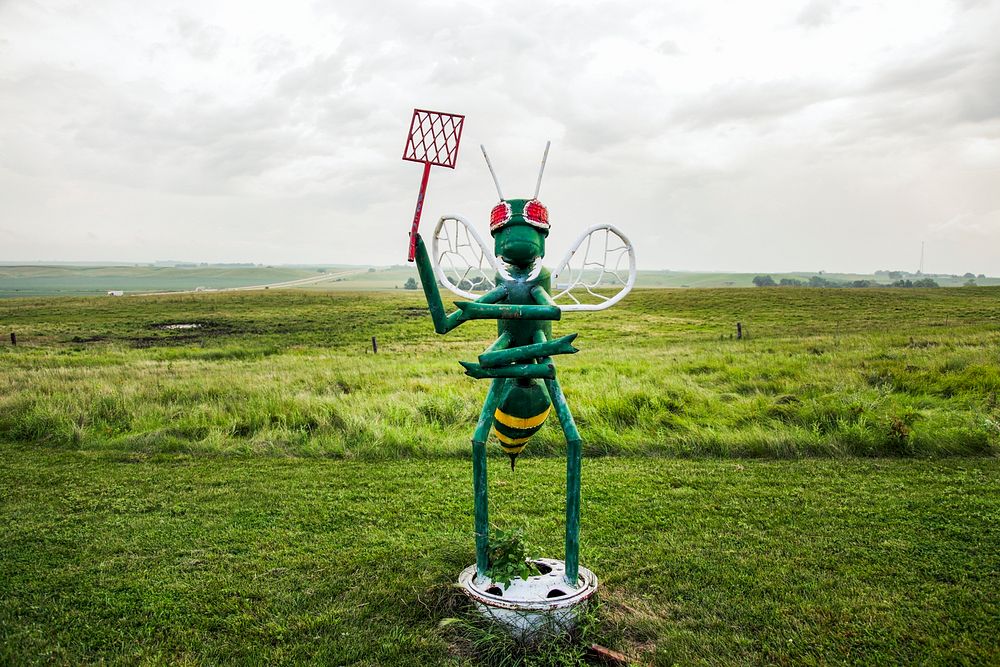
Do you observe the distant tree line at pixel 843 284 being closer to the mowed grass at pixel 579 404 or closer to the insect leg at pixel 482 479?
the mowed grass at pixel 579 404

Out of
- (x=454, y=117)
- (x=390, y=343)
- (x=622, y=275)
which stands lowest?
(x=390, y=343)

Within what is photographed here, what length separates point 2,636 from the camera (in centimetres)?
499

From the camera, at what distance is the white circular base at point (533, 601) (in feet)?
15.3

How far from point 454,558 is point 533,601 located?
1707mm

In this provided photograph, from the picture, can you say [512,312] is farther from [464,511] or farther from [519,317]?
[464,511]

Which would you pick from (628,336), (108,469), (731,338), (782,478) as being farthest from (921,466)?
(628,336)

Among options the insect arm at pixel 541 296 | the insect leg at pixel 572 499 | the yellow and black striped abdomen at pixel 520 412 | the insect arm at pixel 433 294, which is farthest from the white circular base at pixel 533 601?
the insect arm at pixel 541 296

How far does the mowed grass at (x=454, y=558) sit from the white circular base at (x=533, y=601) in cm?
26

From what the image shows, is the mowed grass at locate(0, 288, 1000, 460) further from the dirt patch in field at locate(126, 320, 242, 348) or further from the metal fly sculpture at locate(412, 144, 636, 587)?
the dirt patch in field at locate(126, 320, 242, 348)

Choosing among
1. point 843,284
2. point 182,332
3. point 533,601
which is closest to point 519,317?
point 533,601

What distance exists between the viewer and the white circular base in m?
4.66

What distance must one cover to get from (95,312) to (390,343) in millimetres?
32700

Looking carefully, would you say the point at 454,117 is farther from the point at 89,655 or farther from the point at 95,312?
the point at 95,312

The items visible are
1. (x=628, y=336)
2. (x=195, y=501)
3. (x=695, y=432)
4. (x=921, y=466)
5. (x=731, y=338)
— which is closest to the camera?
(x=195, y=501)
